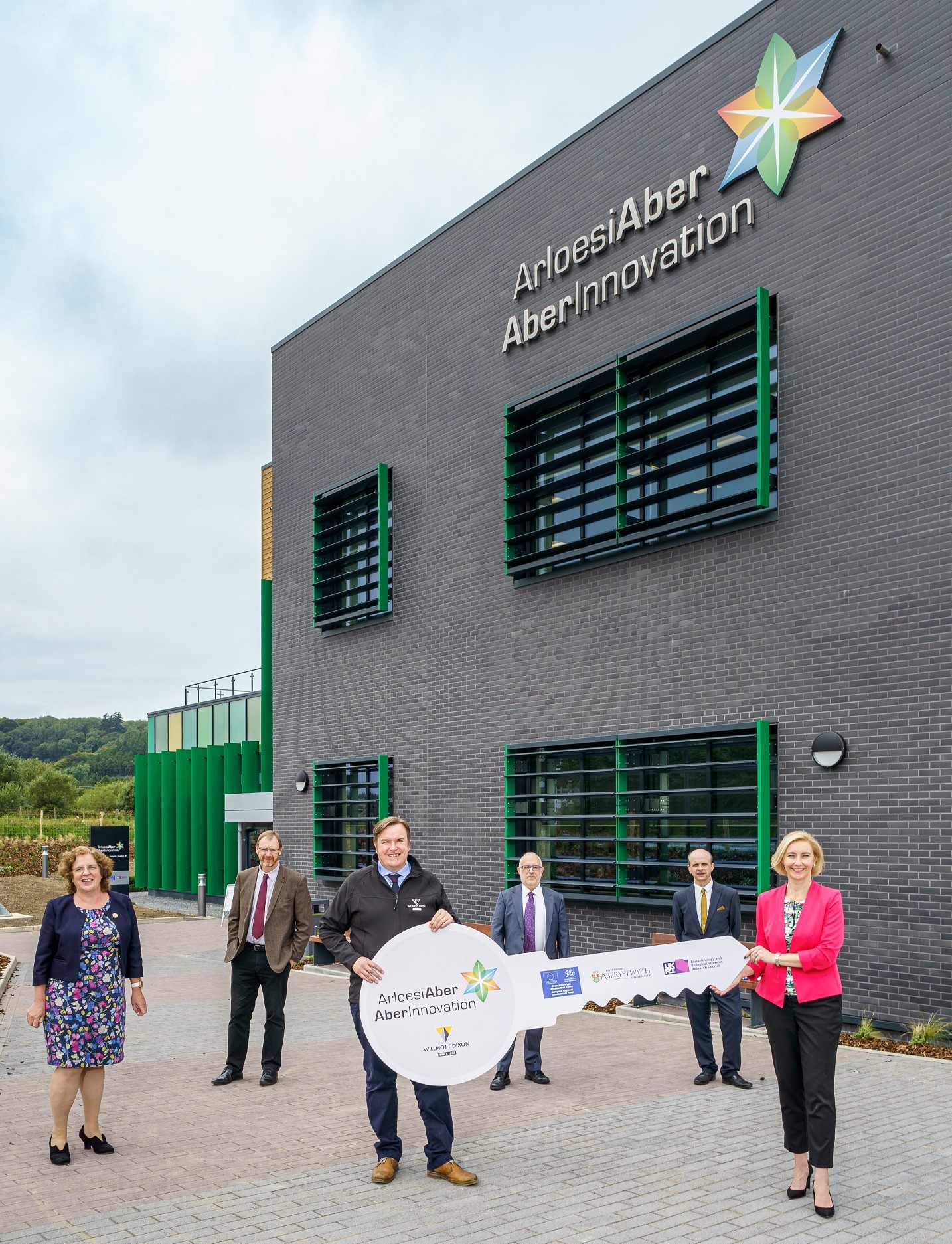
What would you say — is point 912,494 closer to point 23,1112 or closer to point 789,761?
point 789,761

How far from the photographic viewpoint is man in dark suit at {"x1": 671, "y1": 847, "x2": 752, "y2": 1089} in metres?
8.58

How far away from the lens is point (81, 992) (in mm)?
7004

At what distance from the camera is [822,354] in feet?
38.4

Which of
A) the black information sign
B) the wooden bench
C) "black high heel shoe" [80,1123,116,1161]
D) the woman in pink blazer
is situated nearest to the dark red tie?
"black high heel shoe" [80,1123,116,1161]

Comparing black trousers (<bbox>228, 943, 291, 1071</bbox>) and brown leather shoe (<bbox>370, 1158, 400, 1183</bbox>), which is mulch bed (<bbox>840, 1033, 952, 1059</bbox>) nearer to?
black trousers (<bbox>228, 943, 291, 1071</bbox>)

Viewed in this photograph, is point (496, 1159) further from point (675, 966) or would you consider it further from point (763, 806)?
point (763, 806)

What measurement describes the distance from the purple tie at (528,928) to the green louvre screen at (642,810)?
128 inches

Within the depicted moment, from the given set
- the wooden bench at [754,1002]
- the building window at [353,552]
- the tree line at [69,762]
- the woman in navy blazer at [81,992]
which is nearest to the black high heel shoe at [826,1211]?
the woman in navy blazer at [81,992]

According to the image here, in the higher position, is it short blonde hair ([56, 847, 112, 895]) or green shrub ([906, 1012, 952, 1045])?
short blonde hair ([56, 847, 112, 895])

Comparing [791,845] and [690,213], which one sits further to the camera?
[690,213]

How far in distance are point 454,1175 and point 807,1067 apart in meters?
1.96

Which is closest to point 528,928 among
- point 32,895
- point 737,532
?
point 737,532

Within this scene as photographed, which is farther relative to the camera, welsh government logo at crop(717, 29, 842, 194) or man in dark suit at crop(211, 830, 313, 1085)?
welsh government logo at crop(717, 29, 842, 194)

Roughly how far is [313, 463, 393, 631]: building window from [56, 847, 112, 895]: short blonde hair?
1069 cm
